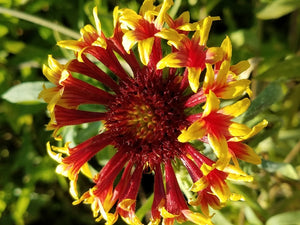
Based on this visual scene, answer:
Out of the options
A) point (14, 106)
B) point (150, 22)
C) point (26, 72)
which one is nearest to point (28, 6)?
point (26, 72)

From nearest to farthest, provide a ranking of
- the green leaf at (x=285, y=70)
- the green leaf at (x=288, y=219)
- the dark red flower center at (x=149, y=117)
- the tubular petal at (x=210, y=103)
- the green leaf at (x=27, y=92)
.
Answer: the tubular petal at (x=210, y=103) → the dark red flower center at (x=149, y=117) → the green leaf at (x=288, y=219) → the green leaf at (x=285, y=70) → the green leaf at (x=27, y=92)

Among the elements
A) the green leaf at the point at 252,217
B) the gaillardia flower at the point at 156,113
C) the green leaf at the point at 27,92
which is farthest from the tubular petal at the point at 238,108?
the green leaf at the point at 27,92

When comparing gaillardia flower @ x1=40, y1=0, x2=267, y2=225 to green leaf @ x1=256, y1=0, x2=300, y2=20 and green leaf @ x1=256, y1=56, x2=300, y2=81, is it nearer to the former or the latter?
green leaf @ x1=256, y1=56, x2=300, y2=81

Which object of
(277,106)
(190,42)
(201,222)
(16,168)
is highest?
(190,42)

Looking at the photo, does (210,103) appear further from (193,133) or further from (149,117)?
(149,117)

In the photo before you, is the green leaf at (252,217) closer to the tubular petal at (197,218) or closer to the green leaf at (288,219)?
the green leaf at (288,219)

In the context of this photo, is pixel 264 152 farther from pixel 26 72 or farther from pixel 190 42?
pixel 26 72

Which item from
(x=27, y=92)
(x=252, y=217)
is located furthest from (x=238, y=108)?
(x=27, y=92)
